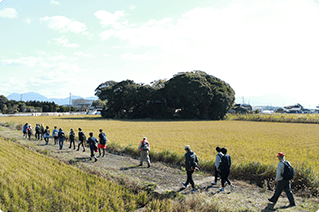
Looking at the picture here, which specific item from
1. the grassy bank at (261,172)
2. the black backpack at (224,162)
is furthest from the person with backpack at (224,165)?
the grassy bank at (261,172)

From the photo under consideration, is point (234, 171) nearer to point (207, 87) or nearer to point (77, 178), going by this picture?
point (77, 178)

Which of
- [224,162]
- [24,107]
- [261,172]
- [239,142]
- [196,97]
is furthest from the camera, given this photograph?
[24,107]

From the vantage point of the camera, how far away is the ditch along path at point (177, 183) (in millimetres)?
6250

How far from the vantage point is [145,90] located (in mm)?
48469

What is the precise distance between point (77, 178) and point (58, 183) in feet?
2.74

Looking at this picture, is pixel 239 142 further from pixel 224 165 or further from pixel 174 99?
pixel 174 99

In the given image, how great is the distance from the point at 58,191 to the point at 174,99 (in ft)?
135

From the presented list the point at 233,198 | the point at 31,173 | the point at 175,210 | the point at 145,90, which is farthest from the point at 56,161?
the point at 145,90

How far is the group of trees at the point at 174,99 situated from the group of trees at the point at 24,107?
32.7m

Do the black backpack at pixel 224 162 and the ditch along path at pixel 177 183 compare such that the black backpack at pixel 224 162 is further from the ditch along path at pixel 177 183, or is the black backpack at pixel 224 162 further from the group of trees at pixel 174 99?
the group of trees at pixel 174 99

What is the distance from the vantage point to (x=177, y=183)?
26.4ft

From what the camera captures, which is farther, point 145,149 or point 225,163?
point 145,149

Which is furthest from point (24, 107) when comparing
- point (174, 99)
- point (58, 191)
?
point (58, 191)

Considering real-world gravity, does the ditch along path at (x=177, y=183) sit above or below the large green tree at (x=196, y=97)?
below
